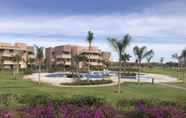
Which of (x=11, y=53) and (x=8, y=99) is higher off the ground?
(x=11, y=53)

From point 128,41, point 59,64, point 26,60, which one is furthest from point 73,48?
point 128,41

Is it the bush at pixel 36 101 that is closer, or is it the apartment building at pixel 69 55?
the bush at pixel 36 101

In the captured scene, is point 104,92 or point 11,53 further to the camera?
point 11,53

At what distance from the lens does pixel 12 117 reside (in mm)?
8961

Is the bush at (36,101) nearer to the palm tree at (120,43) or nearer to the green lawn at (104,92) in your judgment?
the green lawn at (104,92)

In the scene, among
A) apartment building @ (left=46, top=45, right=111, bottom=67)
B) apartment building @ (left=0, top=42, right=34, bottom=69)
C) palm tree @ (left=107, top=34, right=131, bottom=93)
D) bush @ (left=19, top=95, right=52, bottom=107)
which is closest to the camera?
bush @ (left=19, top=95, right=52, bottom=107)

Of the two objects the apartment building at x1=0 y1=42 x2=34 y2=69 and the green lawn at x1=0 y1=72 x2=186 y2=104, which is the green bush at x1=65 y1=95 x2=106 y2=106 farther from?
the apartment building at x1=0 y1=42 x2=34 y2=69

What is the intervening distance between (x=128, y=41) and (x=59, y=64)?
281 feet

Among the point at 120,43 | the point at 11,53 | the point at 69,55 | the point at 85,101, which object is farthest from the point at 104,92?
the point at 69,55

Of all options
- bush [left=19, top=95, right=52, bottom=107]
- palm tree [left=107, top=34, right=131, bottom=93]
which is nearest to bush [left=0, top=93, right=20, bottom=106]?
bush [left=19, top=95, right=52, bottom=107]

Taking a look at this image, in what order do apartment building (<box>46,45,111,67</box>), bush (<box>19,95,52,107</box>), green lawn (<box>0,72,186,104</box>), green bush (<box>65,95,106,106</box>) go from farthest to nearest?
1. apartment building (<box>46,45,111,67</box>)
2. green lawn (<box>0,72,186,104</box>)
3. green bush (<box>65,95,106,106</box>)
4. bush (<box>19,95,52,107</box>)

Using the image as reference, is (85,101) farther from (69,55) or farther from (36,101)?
(69,55)

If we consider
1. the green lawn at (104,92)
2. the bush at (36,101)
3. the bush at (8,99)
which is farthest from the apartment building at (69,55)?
the bush at (36,101)

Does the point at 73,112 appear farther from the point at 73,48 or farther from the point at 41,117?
the point at 73,48
